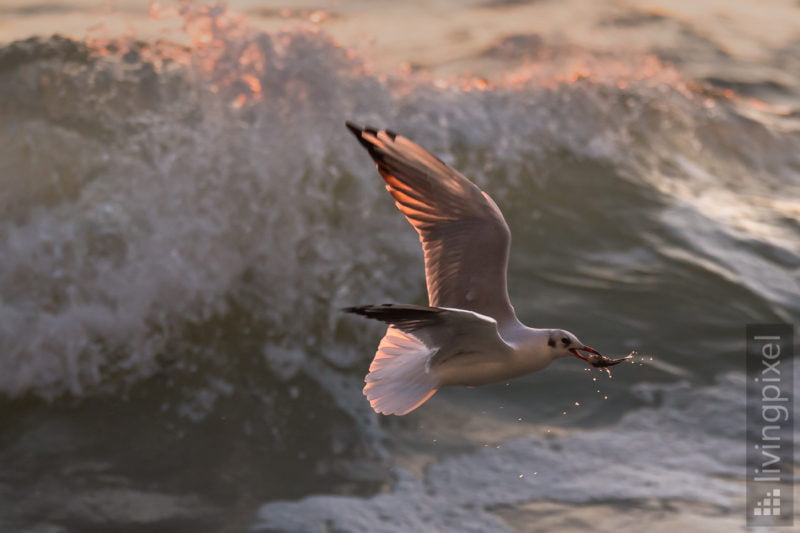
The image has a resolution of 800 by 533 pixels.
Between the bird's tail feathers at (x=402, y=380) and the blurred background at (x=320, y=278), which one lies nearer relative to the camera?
the bird's tail feathers at (x=402, y=380)

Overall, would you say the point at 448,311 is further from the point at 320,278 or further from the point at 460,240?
the point at 320,278

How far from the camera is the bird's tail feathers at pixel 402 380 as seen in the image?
2.82 meters

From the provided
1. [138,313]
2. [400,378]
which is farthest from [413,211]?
[138,313]

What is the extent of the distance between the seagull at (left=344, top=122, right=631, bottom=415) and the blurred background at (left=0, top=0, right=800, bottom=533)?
1292 mm

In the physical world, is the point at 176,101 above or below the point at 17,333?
above

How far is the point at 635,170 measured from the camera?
7176mm

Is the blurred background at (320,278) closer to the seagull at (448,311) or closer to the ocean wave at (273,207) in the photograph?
the ocean wave at (273,207)

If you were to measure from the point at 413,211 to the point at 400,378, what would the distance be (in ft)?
1.72

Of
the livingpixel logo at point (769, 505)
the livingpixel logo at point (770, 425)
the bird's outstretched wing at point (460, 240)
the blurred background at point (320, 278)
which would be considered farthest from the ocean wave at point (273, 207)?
the bird's outstretched wing at point (460, 240)

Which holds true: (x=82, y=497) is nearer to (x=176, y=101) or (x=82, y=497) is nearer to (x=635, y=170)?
(x=176, y=101)

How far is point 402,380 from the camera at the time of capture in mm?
2854

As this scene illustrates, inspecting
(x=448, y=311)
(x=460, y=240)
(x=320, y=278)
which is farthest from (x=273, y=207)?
(x=448, y=311)

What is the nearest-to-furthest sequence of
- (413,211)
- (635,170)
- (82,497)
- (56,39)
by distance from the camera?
(413,211) → (82,497) → (56,39) → (635,170)

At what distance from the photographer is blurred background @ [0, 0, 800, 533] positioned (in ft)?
13.8
